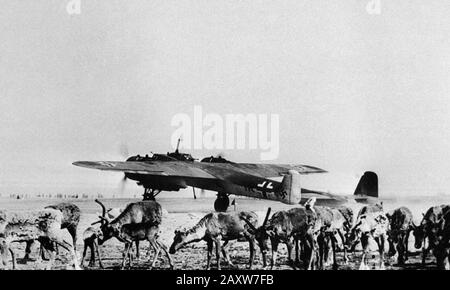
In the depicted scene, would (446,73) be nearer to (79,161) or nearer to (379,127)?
(379,127)

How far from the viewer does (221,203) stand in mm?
13766

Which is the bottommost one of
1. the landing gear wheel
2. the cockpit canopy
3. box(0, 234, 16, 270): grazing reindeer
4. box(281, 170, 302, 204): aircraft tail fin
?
box(0, 234, 16, 270): grazing reindeer

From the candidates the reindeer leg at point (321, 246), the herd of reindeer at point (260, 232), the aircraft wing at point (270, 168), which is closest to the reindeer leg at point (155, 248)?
the herd of reindeer at point (260, 232)

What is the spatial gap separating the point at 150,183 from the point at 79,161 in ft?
4.29

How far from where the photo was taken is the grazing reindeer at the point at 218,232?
13.6 metres

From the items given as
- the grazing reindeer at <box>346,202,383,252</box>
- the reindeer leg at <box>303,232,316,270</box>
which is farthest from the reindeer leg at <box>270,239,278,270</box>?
the grazing reindeer at <box>346,202,383,252</box>

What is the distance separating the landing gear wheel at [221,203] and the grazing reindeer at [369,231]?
233 centimetres

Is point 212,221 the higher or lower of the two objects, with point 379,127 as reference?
lower

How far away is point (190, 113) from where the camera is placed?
13.8m

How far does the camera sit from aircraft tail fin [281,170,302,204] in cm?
1353

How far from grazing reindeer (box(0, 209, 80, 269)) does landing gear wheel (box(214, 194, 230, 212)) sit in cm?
264

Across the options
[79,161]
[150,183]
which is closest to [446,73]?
[150,183]

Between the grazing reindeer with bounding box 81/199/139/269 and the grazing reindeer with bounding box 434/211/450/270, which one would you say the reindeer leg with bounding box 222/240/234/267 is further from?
the grazing reindeer with bounding box 434/211/450/270
